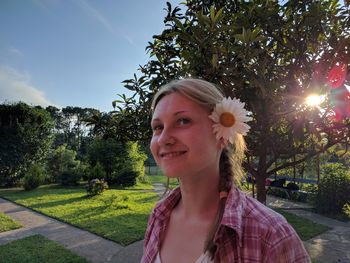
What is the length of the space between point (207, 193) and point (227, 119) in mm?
405

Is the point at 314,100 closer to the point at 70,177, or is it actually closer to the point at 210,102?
the point at 210,102

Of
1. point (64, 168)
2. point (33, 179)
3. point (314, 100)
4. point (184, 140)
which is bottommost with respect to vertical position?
point (33, 179)

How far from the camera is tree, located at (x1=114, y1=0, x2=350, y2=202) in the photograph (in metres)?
2.14

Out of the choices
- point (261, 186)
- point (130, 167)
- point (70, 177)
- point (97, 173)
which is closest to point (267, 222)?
Answer: point (261, 186)

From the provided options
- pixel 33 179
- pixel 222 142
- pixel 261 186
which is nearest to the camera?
pixel 222 142

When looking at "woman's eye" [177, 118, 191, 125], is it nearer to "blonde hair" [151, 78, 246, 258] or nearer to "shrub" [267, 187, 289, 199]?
"blonde hair" [151, 78, 246, 258]

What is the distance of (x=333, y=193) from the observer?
10859 mm

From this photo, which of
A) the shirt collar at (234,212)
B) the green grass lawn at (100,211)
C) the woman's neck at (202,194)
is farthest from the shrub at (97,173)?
the woman's neck at (202,194)

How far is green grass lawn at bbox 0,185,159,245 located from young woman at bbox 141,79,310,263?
5857 mm

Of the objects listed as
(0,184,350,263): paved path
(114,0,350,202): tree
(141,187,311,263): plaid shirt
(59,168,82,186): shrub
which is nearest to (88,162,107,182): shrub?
(59,168,82,186): shrub

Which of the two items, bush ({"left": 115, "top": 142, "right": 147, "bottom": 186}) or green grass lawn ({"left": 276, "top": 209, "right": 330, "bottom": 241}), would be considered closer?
green grass lawn ({"left": 276, "top": 209, "right": 330, "bottom": 241})

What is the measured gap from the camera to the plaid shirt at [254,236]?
1.15 metres

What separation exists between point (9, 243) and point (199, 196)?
23.6ft

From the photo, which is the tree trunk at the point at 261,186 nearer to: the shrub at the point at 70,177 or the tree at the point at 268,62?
the tree at the point at 268,62
